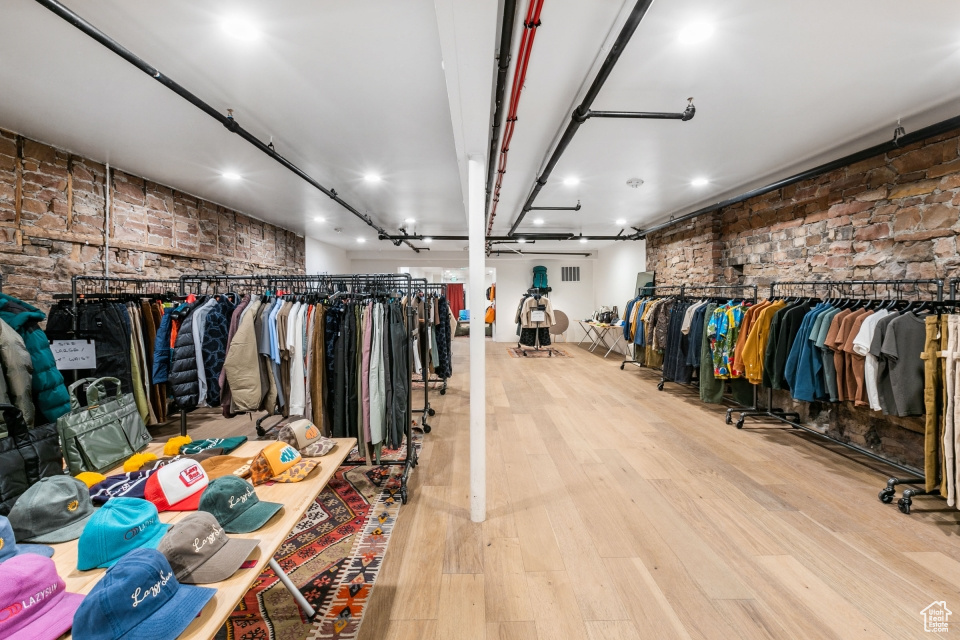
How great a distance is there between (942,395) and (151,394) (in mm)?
5739

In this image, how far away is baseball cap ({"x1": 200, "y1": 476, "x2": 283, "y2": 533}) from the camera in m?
1.07

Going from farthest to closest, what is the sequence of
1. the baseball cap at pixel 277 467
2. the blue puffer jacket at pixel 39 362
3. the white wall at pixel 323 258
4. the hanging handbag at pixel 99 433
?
the white wall at pixel 323 258
the blue puffer jacket at pixel 39 362
the hanging handbag at pixel 99 433
the baseball cap at pixel 277 467

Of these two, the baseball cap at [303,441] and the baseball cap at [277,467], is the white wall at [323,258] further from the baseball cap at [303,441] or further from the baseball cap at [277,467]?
the baseball cap at [277,467]

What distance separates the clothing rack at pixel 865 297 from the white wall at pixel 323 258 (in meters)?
7.96

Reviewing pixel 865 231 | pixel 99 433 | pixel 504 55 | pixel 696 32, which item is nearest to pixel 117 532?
pixel 99 433

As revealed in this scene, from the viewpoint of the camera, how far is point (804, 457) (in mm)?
3096

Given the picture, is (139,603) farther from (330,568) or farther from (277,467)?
(330,568)

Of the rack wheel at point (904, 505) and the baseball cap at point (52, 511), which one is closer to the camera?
the baseball cap at point (52, 511)

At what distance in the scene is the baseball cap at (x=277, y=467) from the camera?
4.41 feet

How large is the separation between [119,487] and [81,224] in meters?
3.61

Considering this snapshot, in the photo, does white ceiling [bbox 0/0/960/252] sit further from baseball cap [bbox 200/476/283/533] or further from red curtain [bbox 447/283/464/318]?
red curtain [bbox 447/283/464/318]

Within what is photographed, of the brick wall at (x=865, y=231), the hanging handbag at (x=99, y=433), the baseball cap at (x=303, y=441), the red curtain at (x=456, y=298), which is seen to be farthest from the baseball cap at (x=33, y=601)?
the red curtain at (x=456, y=298)

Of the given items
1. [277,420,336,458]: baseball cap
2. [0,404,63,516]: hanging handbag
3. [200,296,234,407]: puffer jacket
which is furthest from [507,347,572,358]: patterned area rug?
[0,404,63,516]: hanging handbag

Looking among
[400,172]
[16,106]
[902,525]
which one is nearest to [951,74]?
[902,525]
